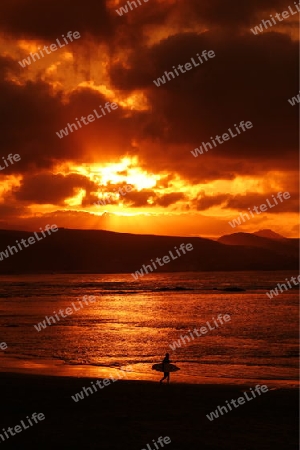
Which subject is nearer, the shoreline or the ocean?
the shoreline

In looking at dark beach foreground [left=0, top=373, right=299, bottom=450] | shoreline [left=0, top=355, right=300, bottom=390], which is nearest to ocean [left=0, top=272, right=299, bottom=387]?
shoreline [left=0, top=355, right=300, bottom=390]

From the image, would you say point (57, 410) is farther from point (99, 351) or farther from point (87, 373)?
point (99, 351)

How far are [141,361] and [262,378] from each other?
9010 mm

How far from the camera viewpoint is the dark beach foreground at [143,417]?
17.6m

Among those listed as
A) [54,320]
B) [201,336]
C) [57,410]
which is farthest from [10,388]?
[54,320]

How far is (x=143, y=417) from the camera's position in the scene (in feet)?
67.8

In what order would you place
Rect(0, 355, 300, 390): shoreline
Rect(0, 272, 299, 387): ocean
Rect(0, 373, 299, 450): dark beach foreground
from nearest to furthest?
Rect(0, 373, 299, 450): dark beach foreground, Rect(0, 355, 300, 390): shoreline, Rect(0, 272, 299, 387): ocean

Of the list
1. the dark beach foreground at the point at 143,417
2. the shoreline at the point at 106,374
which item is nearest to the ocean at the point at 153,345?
the shoreline at the point at 106,374

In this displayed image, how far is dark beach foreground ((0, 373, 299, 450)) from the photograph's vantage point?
57.7ft

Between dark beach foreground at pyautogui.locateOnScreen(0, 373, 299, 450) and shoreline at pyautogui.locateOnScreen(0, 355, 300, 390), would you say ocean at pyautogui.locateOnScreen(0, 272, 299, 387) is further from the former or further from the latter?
dark beach foreground at pyautogui.locateOnScreen(0, 373, 299, 450)

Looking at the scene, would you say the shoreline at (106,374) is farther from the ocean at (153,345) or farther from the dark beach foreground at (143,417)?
the dark beach foreground at (143,417)

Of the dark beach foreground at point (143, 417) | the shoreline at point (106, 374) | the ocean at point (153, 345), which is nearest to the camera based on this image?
the dark beach foreground at point (143, 417)

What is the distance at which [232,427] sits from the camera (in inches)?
778

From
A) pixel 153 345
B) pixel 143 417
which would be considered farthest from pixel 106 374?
pixel 153 345
